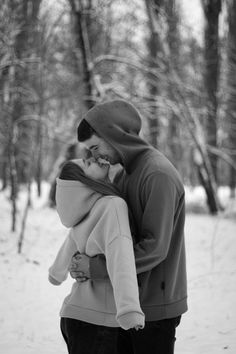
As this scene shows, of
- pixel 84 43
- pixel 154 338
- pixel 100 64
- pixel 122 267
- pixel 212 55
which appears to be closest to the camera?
pixel 122 267

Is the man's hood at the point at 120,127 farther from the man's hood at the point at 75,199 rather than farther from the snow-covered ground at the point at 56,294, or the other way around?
the snow-covered ground at the point at 56,294

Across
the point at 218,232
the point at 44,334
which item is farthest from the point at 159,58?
the point at 44,334

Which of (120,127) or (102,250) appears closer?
(102,250)

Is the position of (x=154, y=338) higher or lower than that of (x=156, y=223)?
lower

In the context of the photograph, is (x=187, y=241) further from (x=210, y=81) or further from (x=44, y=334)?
(x=210, y=81)

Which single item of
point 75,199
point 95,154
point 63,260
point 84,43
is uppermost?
point 95,154

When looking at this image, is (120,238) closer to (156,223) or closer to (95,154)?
(156,223)

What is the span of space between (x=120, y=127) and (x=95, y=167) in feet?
0.74

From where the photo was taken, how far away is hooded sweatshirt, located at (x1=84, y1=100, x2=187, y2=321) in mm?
1819

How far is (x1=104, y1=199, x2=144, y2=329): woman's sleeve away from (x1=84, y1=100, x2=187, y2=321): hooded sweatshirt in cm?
9

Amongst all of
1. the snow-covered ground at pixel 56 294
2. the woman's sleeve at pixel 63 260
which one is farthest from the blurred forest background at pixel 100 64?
the woman's sleeve at pixel 63 260

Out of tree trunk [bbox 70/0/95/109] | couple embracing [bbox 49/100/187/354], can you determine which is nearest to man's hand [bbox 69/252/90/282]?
couple embracing [bbox 49/100/187/354]

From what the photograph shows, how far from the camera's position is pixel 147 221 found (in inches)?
72.0

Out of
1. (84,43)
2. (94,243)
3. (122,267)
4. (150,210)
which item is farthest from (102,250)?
(84,43)
